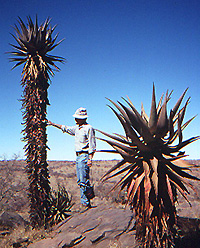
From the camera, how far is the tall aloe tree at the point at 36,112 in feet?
22.4

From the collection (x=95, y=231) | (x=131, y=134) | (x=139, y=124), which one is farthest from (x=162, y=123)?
(x=95, y=231)

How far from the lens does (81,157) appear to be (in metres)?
6.38

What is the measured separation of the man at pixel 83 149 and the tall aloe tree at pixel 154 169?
254cm

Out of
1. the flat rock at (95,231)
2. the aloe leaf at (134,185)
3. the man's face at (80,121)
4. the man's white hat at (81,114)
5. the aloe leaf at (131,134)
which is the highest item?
the man's white hat at (81,114)

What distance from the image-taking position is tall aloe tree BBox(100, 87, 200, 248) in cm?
349

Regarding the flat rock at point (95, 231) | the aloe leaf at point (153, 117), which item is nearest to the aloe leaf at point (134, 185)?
the aloe leaf at point (153, 117)

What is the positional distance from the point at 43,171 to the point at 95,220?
7.63ft

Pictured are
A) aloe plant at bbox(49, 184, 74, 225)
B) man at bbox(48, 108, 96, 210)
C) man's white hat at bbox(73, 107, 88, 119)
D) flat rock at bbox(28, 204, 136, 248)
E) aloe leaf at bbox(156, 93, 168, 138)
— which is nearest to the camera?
aloe leaf at bbox(156, 93, 168, 138)

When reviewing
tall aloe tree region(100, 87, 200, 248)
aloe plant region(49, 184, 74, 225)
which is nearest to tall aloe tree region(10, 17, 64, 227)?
aloe plant region(49, 184, 74, 225)

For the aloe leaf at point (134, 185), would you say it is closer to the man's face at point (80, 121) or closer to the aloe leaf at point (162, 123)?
the aloe leaf at point (162, 123)

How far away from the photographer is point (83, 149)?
20.9ft

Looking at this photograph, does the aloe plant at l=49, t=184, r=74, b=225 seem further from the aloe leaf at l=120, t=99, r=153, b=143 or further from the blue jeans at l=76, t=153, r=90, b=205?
the aloe leaf at l=120, t=99, r=153, b=143

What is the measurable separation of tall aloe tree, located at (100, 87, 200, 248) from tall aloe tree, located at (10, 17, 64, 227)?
3.78 meters

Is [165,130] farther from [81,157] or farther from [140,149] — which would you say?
[81,157]
